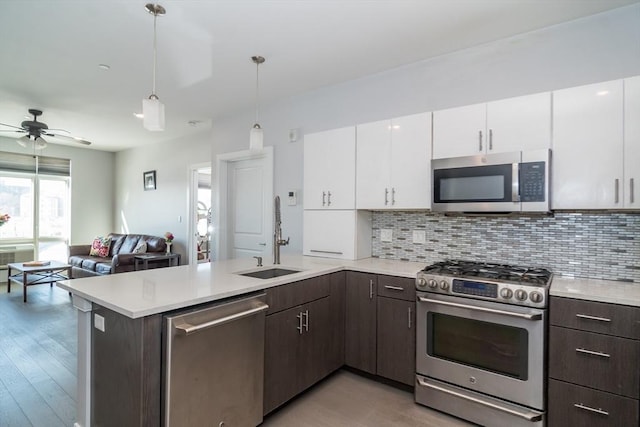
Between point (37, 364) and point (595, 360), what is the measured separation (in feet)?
13.1

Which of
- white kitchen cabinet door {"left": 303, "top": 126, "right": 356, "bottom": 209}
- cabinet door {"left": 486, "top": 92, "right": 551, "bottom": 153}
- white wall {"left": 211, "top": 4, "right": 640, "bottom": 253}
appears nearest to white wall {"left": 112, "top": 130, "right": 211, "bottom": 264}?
white wall {"left": 211, "top": 4, "right": 640, "bottom": 253}

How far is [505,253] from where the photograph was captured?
2492 mm

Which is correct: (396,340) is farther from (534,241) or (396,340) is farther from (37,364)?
(37,364)

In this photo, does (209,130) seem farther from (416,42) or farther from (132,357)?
(132,357)

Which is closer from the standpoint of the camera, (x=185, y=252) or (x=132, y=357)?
(x=132, y=357)

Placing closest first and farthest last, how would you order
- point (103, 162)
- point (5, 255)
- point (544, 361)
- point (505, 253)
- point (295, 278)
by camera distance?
point (544, 361), point (295, 278), point (505, 253), point (5, 255), point (103, 162)

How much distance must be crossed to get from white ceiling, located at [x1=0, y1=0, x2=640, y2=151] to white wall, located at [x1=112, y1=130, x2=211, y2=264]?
2.04 metres

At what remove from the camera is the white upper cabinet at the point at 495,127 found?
6.92 ft

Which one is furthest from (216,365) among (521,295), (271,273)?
(521,295)

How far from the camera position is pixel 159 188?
6.43 m

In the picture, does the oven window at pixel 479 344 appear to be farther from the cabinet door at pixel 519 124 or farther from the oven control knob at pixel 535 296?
the cabinet door at pixel 519 124

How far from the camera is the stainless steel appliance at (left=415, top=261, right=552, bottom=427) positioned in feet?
6.06

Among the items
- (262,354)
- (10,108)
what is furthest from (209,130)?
(262,354)

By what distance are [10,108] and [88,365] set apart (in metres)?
4.58
